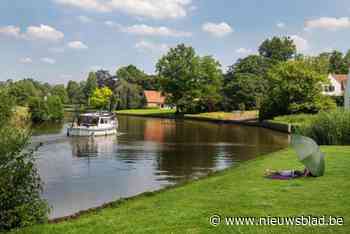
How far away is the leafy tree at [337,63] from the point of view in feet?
370

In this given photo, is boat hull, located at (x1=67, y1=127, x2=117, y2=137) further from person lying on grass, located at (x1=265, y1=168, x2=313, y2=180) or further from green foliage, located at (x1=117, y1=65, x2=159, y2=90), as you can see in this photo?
green foliage, located at (x1=117, y1=65, x2=159, y2=90)

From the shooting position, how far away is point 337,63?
11738cm

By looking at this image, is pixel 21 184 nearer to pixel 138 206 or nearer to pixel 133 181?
pixel 138 206

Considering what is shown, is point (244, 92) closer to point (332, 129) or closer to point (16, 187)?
point (332, 129)

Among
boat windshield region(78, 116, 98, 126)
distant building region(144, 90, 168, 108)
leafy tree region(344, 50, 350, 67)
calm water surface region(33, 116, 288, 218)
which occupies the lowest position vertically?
calm water surface region(33, 116, 288, 218)

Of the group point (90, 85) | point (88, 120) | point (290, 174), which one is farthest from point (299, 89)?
point (90, 85)

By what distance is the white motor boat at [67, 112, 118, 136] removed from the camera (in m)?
46.9

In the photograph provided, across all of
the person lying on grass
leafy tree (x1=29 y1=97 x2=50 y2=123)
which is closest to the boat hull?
leafy tree (x1=29 y1=97 x2=50 y2=123)

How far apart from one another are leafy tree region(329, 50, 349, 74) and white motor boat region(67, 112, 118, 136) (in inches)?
3105

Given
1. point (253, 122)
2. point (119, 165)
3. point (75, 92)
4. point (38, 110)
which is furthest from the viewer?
point (75, 92)

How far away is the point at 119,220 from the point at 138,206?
195 cm

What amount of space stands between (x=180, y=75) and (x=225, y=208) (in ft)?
304

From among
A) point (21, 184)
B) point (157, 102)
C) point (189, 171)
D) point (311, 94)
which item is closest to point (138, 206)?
point (21, 184)

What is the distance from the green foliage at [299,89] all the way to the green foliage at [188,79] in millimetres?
31135
